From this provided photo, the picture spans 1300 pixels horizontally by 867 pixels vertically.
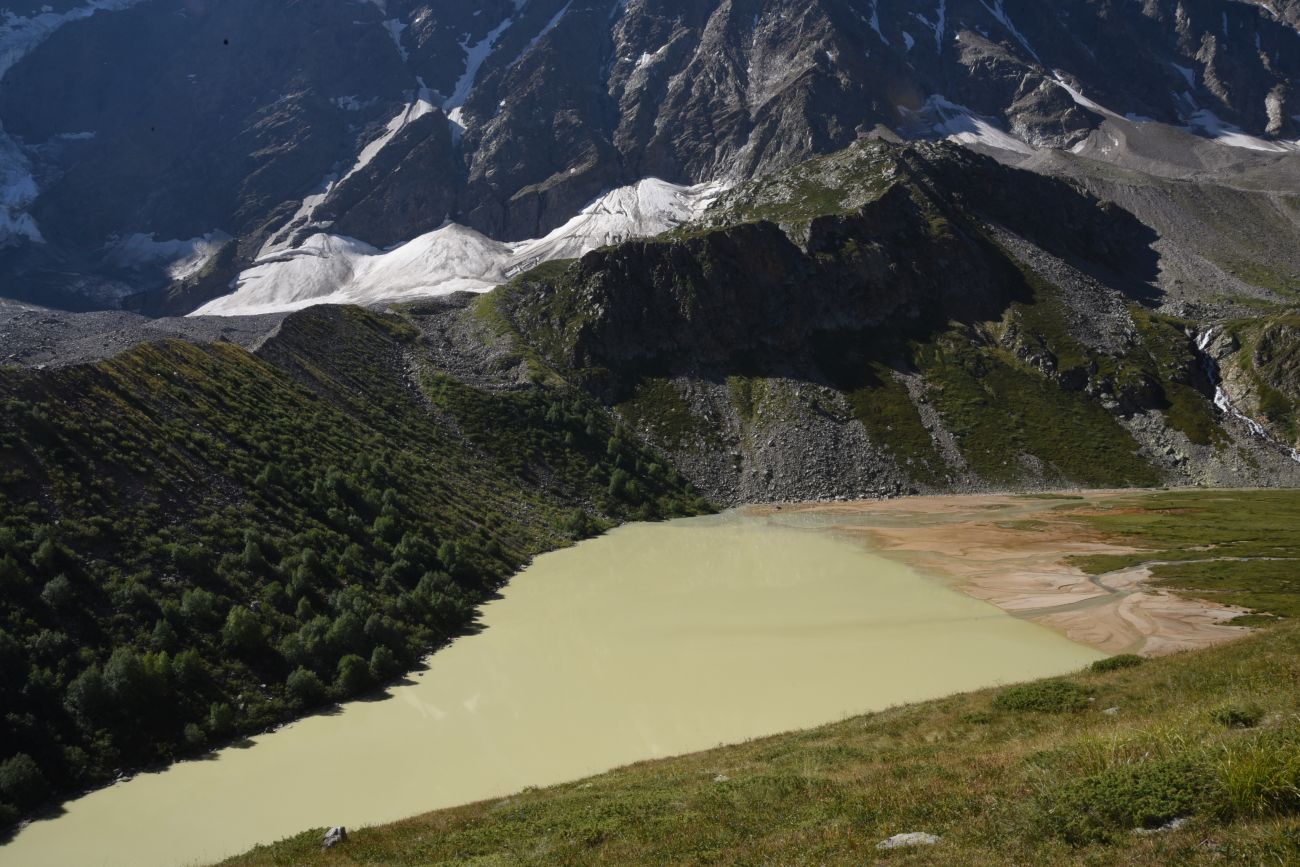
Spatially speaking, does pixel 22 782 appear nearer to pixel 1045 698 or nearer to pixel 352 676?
pixel 352 676

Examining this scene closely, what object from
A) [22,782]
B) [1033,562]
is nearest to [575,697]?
[22,782]

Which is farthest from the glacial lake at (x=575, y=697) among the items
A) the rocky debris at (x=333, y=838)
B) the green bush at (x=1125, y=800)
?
the green bush at (x=1125, y=800)

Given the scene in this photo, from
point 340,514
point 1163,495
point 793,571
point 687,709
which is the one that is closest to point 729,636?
point 687,709

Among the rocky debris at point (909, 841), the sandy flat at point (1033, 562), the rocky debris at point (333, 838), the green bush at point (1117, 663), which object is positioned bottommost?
the sandy flat at point (1033, 562)

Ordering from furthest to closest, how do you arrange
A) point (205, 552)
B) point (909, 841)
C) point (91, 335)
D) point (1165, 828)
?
point (91, 335) < point (205, 552) < point (909, 841) < point (1165, 828)

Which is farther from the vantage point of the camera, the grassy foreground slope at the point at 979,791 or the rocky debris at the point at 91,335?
the rocky debris at the point at 91,335

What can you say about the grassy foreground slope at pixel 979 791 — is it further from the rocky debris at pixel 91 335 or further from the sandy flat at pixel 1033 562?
the rocky debris at pixel 91 335

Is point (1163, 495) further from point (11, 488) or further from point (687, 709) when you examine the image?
point (11, 488)
